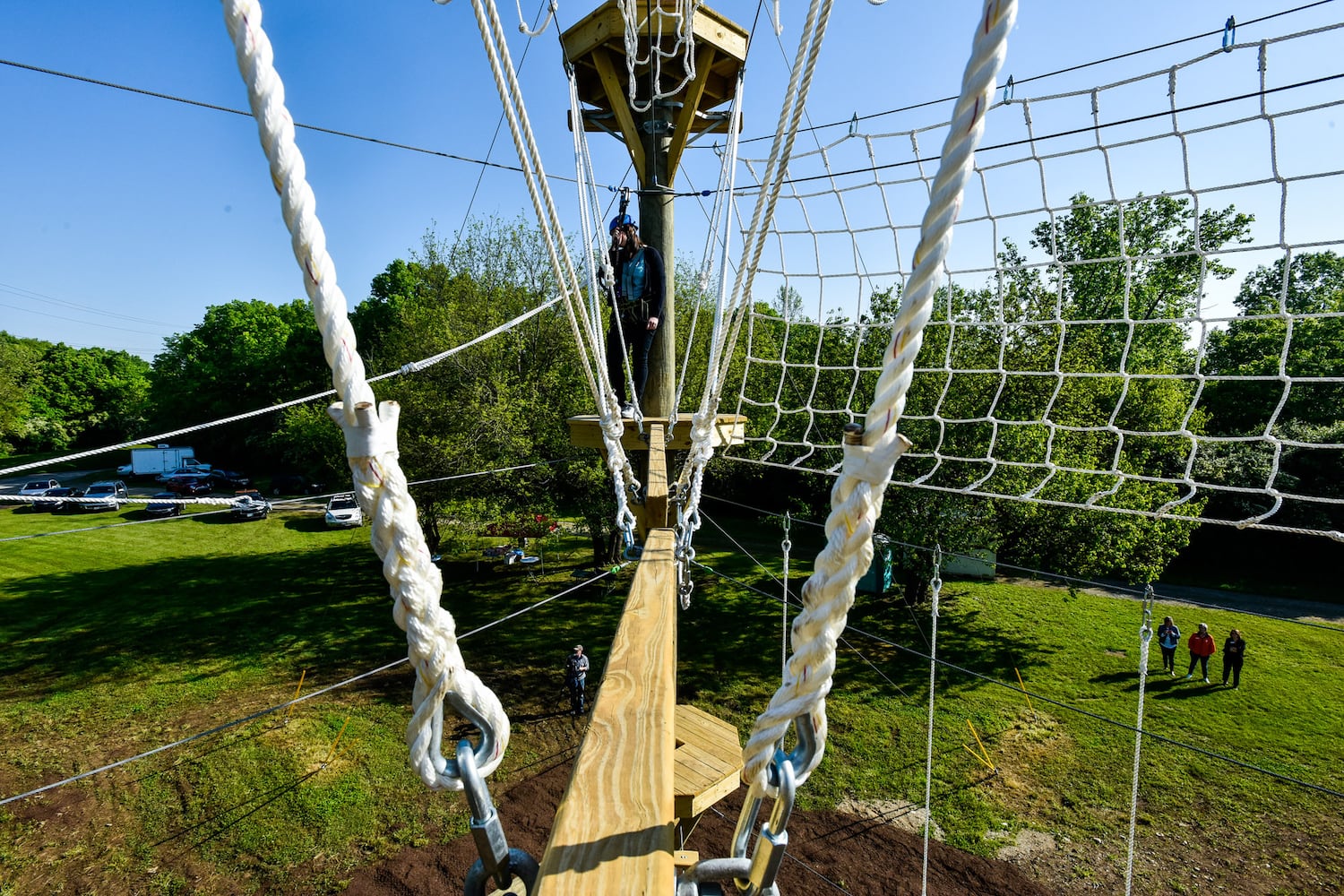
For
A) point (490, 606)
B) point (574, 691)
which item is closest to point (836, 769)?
point (574, 691)

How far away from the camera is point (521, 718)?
7379 millimetres

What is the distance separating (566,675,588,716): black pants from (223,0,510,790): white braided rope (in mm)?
7080

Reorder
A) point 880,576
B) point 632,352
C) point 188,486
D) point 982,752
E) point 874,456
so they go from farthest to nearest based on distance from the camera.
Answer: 1. point 188,486
2. point 880,576
3. point 982,752
4. point 632,352
5. point 874,456

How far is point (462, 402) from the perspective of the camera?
1091 centimetres

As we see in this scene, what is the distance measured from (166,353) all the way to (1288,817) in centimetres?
3675

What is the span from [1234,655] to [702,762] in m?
8.25

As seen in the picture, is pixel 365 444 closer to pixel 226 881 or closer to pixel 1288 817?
pixel 226 881

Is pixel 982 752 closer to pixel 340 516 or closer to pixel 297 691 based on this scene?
pixel 297 691

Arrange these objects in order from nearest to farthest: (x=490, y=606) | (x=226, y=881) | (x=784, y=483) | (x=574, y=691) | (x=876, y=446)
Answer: (x=876, y=446)
(x=226, y=881)
(x=574, y=691)
(x=490, y=606)
(x=784, y=483)

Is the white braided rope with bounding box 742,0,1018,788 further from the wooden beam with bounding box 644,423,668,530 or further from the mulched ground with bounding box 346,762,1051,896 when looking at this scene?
the mulched ground with bounding box 346,762,1051,896

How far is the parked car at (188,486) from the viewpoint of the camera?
757 inches

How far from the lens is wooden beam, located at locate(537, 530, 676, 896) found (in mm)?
697

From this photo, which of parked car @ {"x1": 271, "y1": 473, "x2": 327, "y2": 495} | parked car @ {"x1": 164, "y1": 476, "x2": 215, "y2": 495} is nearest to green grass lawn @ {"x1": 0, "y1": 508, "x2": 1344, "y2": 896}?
parked car @ {"x1": 164, "y1": 476, "x2": 215, "y2": 495}

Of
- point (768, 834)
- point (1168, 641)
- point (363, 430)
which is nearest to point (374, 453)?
point (363, 430)
